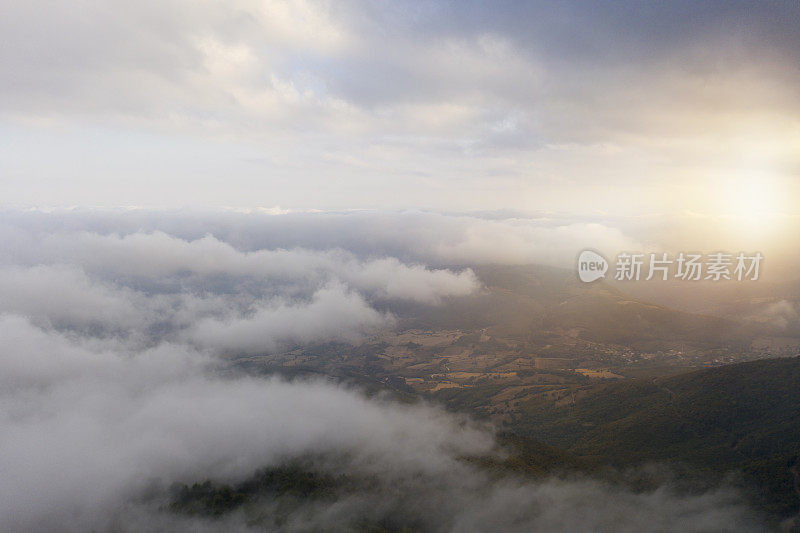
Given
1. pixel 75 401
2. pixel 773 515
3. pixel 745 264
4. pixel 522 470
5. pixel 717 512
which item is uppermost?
pixel 745 264

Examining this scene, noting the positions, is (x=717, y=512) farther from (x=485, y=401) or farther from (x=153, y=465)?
(x=153, y=465)

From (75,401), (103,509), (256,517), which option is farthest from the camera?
(75,401)

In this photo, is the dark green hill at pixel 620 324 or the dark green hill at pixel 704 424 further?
the dark green hill at pixel 620 324

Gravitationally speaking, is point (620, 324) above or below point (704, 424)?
above

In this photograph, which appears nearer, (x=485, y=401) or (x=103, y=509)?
(x=103, y=509)

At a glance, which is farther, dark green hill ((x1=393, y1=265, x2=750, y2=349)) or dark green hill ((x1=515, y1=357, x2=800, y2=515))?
dark green hill ((x1=393, y1=265, x2=750, y2=349))

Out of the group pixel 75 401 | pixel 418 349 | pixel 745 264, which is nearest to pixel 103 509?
pixel 75 401

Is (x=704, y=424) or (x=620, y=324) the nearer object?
(x=704, y=424)

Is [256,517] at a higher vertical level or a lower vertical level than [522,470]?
lower
